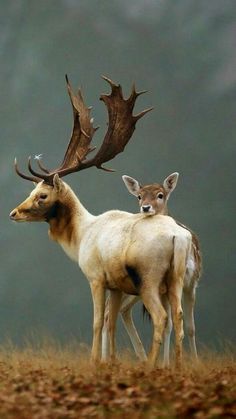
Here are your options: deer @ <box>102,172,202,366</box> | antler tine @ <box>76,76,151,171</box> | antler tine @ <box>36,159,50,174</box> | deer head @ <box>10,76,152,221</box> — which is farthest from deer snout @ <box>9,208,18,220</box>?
deer @ <box>102,172,202,366</box>

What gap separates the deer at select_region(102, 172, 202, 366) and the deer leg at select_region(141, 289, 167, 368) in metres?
0.91

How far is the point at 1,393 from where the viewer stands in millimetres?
5941

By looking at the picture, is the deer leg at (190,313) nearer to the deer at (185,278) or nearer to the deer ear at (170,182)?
the deer at (185,278)

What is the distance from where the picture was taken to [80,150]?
31.6 ft

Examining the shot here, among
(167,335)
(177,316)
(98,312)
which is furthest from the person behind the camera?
(167,335)

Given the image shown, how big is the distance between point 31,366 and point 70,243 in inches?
65.1


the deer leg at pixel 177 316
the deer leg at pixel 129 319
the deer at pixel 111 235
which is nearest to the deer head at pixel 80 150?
the deer at pixel 111 235

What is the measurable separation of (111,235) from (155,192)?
843mm

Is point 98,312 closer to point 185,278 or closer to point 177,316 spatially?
point 177,316

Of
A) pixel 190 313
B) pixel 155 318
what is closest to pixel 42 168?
pixel 190 313

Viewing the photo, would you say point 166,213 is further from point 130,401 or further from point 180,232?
point 130,401

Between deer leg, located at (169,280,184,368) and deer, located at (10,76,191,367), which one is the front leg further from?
deer leg, located at (169,280,184,368)

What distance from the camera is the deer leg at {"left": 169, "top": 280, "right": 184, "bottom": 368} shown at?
24.9 feet

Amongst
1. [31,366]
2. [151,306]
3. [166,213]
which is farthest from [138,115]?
[31,366]
